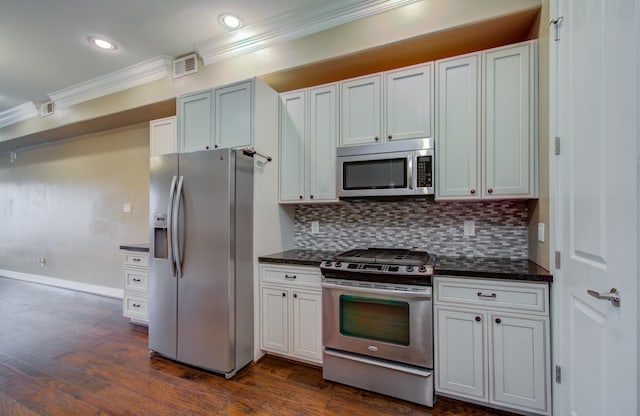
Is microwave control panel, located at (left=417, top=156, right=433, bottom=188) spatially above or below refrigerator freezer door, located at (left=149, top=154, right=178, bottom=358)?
above

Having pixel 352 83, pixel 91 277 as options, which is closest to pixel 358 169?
pixel 352 83

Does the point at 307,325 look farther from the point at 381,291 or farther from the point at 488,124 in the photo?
the point at 488,124

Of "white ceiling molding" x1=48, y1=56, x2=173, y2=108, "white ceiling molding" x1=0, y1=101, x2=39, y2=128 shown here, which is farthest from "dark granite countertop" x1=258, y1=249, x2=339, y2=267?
"white ceiling molding" x1=0, y1=101, x2=39, y2=128

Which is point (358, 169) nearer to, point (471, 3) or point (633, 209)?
point (471, 3)

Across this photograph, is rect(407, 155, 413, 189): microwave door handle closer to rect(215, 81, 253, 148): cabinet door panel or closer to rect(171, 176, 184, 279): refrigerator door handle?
rect(215, 81, 253, 148): cabinet door panel

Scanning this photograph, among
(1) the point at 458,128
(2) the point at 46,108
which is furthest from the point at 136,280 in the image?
(1) the point at 458,128

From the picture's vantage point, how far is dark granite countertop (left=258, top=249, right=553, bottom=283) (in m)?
1.65

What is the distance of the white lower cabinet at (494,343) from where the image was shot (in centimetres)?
162

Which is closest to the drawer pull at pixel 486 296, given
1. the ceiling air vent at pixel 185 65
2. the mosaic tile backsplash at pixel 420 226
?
the mosaic tile backsplash at pixel 420 226

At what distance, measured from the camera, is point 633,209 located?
3.10 feet

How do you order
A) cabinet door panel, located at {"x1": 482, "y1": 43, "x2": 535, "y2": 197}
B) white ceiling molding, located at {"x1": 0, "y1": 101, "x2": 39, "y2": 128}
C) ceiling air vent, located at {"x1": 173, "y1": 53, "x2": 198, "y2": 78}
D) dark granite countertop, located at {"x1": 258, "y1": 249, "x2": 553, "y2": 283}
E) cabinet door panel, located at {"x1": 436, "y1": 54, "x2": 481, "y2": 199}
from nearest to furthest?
dark granite countertop, located at {"x1": 258, "y1": 249, "x2": 553, "y2": 283}
cabinet door panel, located at {"x1": 482, "y1": 43, "x2": 535, "y2": 197}
cabinet door panel, located at {"x1": 436, "y1": 54, "x2": 481, "y2": 199}
ceiling air vent, located at {"x1": 173, "y1": 53, "x2": 198, "y2": 78}
white ceiling molding, located at {"x1": 0, "y1": 101, "x2": 39, "y2": 128}

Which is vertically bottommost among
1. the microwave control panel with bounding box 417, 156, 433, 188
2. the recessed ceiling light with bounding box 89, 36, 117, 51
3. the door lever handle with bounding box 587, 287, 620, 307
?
the door lever handle with bounding box 587, 287, 620, 307

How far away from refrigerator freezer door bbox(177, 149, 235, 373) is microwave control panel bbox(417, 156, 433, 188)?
4.75 ft

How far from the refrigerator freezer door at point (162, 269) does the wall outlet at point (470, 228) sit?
248cm
